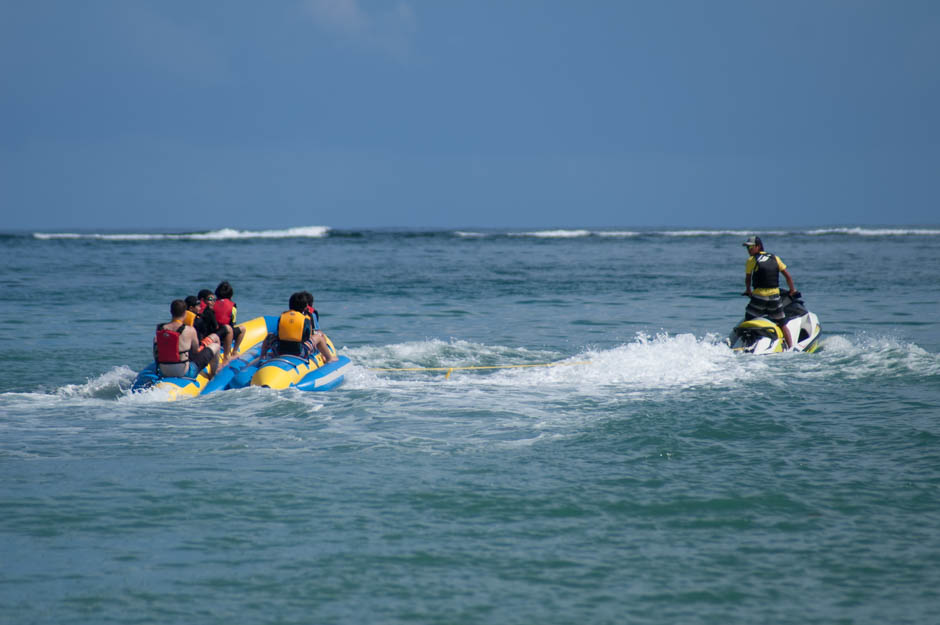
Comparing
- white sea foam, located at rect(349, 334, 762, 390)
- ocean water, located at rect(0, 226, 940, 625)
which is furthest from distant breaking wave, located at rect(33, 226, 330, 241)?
white sea foam, located at rect(349, 334, 762, 390)

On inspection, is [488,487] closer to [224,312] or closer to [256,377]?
[256,377]

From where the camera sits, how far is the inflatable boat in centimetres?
1035

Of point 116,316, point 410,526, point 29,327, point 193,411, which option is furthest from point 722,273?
point 410,526

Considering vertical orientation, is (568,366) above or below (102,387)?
above

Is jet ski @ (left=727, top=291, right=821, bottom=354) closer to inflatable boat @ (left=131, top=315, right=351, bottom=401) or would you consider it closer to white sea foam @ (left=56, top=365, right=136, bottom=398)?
inflatable boat @ (left=131, top=315, right=351, bottom=401)

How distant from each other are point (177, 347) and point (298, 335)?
149 centimetres

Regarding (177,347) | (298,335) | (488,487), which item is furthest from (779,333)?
(177,347)

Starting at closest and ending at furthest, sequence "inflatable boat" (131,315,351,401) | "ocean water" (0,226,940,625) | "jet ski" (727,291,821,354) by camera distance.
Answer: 1. "ocean water" (0,226,940,625)
2. "inflatable boat" (131,315,351,401)
3. "jet ski" (727,291,821,354)

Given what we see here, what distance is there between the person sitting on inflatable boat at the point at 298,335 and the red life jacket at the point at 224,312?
79cm

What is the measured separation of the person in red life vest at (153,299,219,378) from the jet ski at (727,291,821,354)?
8.01m

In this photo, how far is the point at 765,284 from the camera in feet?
43.6

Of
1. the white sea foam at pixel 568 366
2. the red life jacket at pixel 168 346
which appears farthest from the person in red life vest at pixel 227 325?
the white sea foam at pixel 568 366

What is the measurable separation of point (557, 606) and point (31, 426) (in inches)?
261

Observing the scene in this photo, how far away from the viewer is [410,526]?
243 inches
